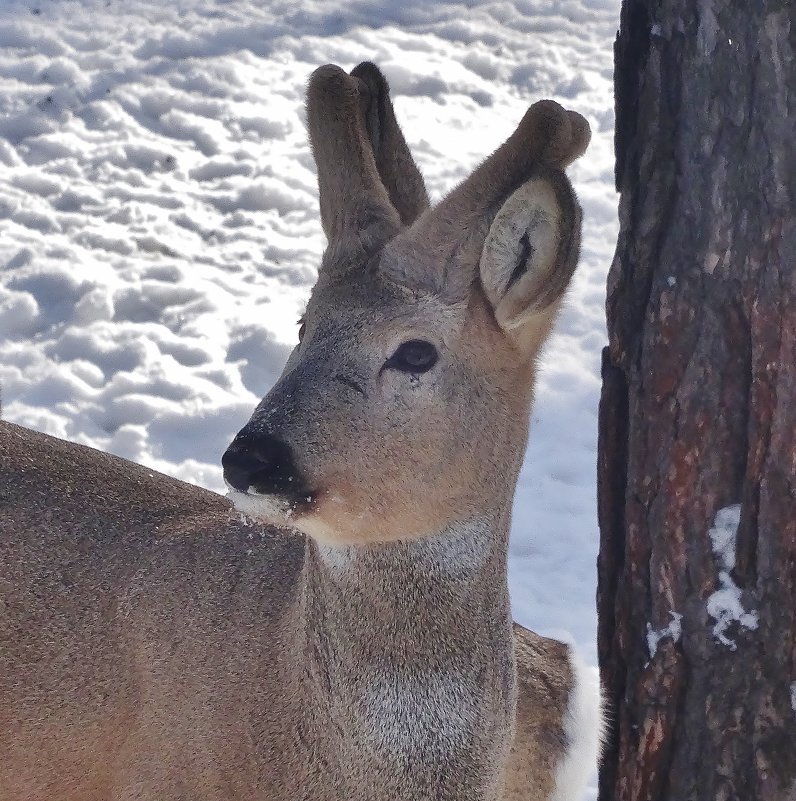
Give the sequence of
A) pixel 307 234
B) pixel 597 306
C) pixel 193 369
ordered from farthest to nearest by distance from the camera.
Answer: pixel 307 234 < pixel 597 306 < pixel 193 369

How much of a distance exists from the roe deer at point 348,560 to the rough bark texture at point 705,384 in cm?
35

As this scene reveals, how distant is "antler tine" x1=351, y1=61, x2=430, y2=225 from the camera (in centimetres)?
342

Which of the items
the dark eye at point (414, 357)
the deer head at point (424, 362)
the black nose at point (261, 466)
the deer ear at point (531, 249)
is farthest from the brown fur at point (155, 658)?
the deer ear at point (531, 249)

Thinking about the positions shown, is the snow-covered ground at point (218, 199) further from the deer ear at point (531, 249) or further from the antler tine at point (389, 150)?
the deer ear at point (531, 249)

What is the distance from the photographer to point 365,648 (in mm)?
3037

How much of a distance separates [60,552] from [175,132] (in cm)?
545

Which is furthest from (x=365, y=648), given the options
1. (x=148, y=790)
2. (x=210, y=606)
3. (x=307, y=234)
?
(x=307, y=234)

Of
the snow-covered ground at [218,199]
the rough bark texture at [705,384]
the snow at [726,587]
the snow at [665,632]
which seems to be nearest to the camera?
the rough bark texture at [705,384]

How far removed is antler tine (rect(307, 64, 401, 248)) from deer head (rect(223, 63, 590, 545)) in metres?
0.03

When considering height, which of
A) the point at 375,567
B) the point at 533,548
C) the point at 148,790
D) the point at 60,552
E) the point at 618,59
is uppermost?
the point at 618,59

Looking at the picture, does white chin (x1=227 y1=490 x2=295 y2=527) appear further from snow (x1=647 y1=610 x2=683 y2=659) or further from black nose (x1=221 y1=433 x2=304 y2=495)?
snow (x1=647 y1=610 x2=683 y2=659)

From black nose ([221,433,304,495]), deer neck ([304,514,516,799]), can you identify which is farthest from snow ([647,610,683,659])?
black nose ([221,433,304,495])

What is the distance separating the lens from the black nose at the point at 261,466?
265 centimetres

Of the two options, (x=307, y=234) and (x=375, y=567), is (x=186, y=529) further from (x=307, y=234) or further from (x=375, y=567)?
(x=307, y=234)
